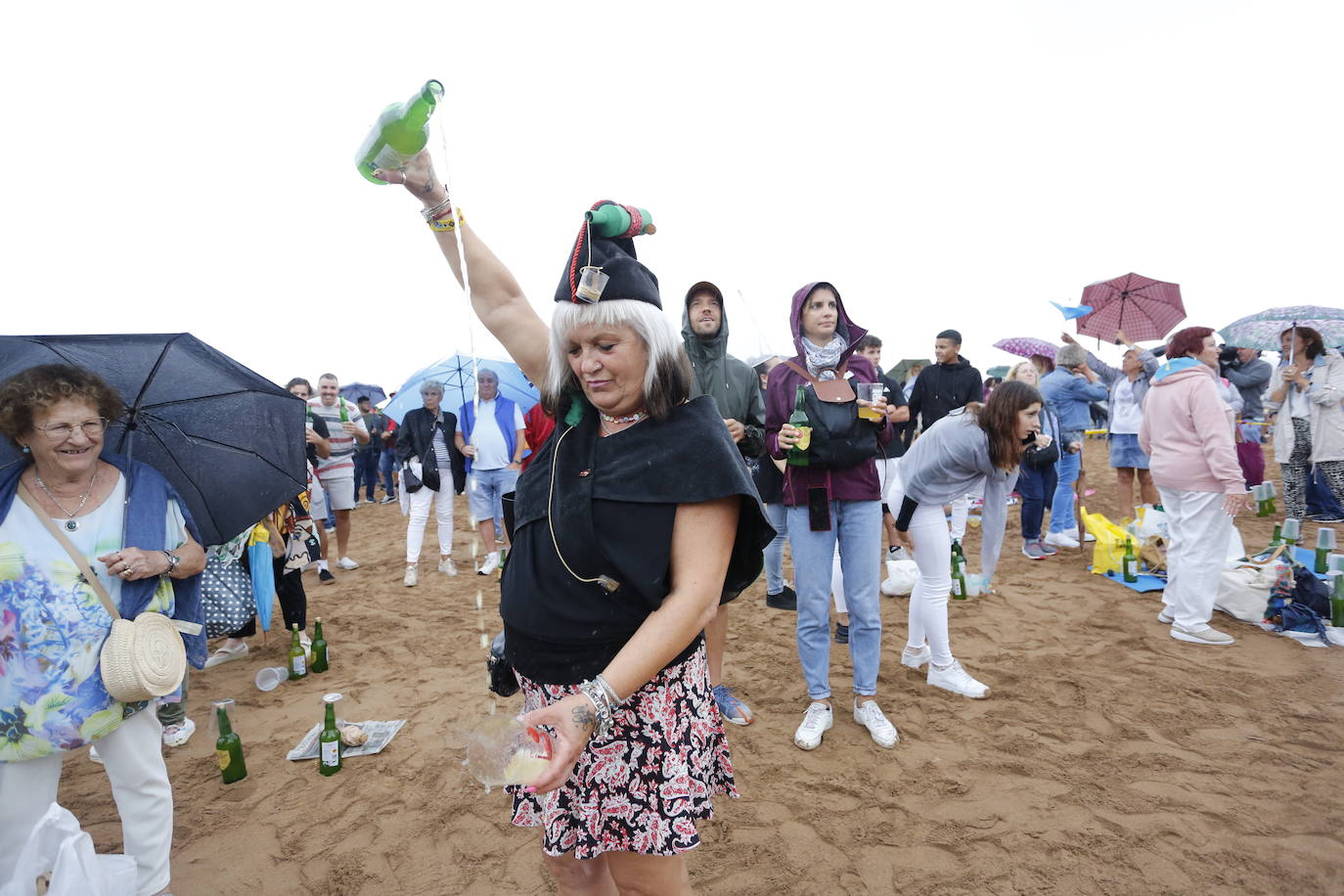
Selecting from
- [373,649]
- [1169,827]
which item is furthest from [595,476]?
[373,649]

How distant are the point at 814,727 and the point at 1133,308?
764 cm

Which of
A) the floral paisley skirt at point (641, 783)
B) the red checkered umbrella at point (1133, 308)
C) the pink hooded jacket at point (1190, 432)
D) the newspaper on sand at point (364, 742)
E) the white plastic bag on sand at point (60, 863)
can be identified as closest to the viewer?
the floral paisley skirt at point (641, 783)

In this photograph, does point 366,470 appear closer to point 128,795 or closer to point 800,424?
point 128,795

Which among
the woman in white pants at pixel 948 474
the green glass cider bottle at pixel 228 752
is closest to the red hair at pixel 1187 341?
the woman in white pants at pixel 948 474

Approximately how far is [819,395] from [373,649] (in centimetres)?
454

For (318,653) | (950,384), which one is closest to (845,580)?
(318,653)

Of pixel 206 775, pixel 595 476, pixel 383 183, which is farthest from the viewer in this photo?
pixel 206 775

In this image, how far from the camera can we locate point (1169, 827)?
9.18 ft

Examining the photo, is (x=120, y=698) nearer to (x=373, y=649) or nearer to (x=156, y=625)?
(x=156, y=625)

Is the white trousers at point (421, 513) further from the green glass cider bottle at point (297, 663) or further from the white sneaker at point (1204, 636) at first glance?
the white sneaker at point (1204, 636)

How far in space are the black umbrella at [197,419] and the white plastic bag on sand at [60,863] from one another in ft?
3.66

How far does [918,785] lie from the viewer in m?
3.20

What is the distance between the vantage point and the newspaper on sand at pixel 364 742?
3.78 m

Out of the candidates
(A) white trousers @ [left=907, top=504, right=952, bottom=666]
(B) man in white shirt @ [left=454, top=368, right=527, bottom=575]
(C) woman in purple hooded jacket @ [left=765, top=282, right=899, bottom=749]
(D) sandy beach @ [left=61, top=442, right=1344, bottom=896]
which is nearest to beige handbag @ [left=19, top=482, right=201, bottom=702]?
(D) sandy beach @ [left=61, top=442, right=1344, bottom=896]
